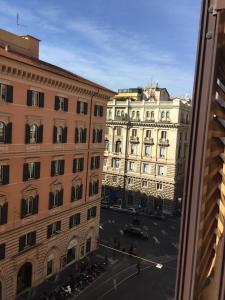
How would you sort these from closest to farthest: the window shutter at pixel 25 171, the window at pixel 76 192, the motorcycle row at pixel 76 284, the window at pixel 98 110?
the window shutter at pixel 25 171, the motorcycle row at pixel 76 284, the window at pixel 76 192, the window at pixel 98 110

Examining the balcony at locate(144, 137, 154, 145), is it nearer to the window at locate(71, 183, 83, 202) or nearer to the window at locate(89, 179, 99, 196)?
the window at locate(89, 179, 99, 196)

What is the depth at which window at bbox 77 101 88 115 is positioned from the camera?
1350 inches

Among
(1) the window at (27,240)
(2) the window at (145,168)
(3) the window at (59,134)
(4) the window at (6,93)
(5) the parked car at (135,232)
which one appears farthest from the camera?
(2) the window at (145,168)

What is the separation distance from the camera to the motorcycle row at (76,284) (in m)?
29.2

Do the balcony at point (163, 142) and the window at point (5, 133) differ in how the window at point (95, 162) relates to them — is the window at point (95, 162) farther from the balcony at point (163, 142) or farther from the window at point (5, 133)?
the balcony at point (163, 142)

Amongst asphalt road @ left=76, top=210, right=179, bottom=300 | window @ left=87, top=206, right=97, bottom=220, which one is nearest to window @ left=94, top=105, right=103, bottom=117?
window @ left=87, top=206, right=97, bottom=220

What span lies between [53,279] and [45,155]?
1198 cm

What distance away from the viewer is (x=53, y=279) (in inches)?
1277

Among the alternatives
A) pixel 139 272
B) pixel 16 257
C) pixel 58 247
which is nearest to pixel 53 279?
pixel 58 247

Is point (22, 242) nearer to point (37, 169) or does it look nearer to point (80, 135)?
point (37, 169)

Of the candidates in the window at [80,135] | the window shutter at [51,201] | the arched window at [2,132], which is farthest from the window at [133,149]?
the arched window at [2,132]

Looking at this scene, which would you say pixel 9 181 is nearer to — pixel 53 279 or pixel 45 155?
pixel 45 155

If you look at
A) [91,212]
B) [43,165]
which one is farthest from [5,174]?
[91,212]

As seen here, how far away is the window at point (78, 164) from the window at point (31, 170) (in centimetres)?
574
